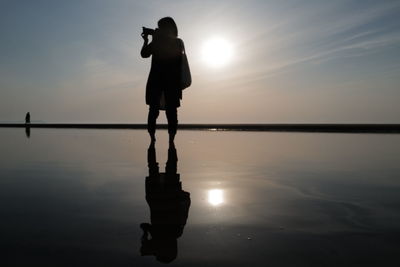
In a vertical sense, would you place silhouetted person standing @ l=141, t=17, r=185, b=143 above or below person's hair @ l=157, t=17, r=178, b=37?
below

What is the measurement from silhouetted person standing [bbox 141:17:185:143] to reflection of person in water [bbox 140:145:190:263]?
3222 mm

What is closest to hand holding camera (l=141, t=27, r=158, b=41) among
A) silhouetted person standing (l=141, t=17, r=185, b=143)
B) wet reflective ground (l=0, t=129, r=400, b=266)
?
silhouetted person standing (l=141, t=17, r=185, b=143)

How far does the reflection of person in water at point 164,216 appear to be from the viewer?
164cm

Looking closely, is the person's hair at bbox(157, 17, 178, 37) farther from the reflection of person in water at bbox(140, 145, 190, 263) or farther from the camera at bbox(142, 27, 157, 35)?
the reflection of person in water at bbox(140, 145, 190, 263)

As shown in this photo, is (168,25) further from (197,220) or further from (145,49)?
(197,220)

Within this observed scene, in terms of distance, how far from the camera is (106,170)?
177 inches

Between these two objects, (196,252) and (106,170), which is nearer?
(196,252)

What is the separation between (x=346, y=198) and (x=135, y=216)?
5.20 feet

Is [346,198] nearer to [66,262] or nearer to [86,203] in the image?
→ [86,203]

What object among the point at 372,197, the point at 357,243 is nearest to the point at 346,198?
the point at 372,197

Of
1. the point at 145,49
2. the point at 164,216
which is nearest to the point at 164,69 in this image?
the point at 145,49

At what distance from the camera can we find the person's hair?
713cm

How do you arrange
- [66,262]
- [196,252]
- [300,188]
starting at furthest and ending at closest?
[300,188], [196,252], [66,262]

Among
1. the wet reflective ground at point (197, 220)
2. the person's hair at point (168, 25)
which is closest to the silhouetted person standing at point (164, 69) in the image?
the person's hair at point (168, 25)
